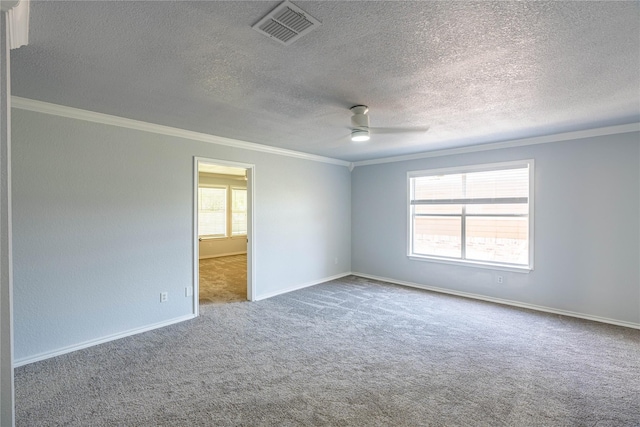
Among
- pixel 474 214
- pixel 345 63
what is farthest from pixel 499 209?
pixel 345 63

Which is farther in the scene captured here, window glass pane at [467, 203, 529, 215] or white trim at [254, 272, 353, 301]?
white trim at [254, 272, 353, 301]

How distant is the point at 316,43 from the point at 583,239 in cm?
429

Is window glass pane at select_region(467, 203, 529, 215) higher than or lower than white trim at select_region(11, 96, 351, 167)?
lower

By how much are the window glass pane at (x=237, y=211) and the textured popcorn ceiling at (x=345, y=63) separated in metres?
5.78

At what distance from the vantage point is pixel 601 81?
2.44 meters

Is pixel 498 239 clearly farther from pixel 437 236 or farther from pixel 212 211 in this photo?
pixel 212 211

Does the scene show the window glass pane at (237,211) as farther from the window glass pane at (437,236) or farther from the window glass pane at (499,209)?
the window glass pane at (499,209)

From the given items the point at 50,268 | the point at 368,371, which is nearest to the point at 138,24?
the point at 50,268

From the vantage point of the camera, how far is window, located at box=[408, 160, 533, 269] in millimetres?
4539

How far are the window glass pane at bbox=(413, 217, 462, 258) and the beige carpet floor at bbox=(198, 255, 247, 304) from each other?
3.25m

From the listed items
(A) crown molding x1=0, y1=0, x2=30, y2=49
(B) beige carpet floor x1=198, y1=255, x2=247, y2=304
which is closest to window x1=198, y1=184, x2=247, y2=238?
(B) beige carpet floor x1=198, y1=255, x2=247, y2=304

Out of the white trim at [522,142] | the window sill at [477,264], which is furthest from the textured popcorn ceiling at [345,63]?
the window sill at [477,264]

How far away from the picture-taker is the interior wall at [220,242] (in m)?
8.49

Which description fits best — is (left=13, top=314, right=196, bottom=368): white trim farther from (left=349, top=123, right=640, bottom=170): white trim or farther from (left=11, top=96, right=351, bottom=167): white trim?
(left=349, top=123, right=640, bottom=170): white trim
